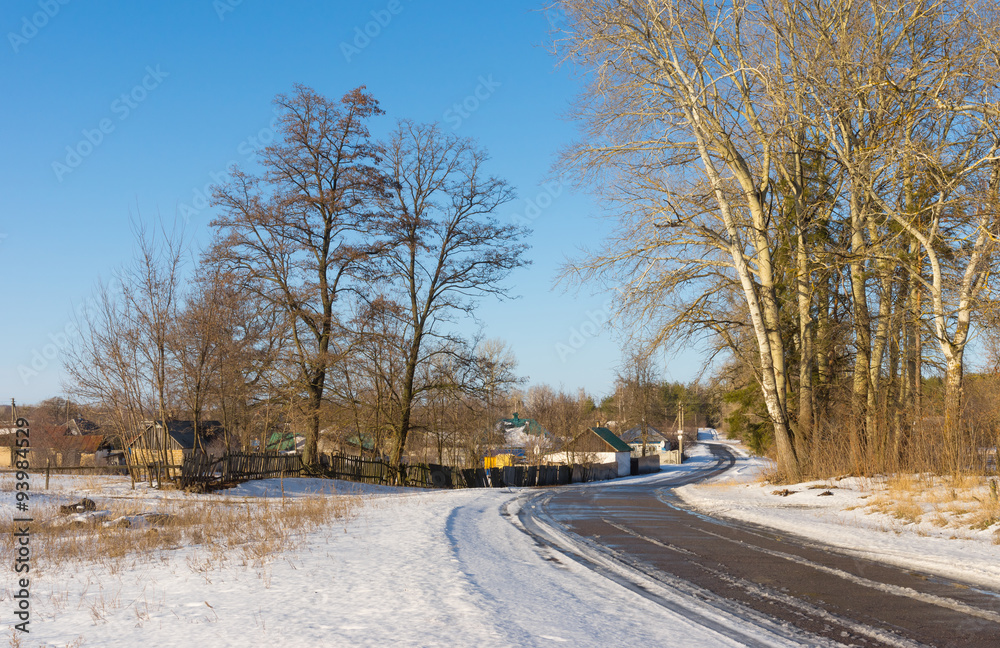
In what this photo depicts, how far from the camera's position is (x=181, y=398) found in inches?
1133

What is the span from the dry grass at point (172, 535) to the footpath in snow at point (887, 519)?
7.22 m

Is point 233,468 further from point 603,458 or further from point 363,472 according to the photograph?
point 603,458

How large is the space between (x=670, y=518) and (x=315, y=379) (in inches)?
738

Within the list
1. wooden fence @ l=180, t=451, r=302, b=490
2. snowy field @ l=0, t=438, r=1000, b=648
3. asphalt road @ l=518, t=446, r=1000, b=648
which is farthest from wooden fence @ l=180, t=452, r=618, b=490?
asphalt road @ l=518, t=446, r=1000, b=648

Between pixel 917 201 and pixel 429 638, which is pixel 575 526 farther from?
pixel 917 201

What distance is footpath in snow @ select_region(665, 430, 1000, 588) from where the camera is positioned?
7734 millimetres

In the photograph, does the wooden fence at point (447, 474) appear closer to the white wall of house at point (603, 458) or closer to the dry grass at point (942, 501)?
the white wall of house at point (603, 458)

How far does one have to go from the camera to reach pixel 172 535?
10258mm

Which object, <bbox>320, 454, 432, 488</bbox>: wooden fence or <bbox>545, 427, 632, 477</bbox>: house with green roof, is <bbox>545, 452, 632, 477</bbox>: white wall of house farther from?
<bbox>320, 454, 432, 488</bbox>: wooden fence

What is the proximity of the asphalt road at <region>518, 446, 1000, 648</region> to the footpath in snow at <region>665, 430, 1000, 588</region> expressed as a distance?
523mm

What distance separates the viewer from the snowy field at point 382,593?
442 centimetres

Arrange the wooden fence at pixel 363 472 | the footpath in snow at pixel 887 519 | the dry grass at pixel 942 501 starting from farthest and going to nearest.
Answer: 1. the wooden fence at pixel 363 472
2. the dry grass at pixel 942 501
3. the footpath in snow at pixel 887 519

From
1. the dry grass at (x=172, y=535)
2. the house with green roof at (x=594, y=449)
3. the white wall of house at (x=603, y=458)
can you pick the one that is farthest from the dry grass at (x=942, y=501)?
the house with green roof at (x=594, y=449)

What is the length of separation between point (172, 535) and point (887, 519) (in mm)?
11227
